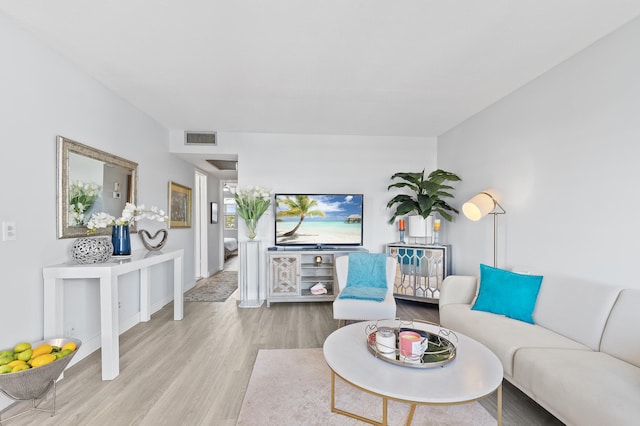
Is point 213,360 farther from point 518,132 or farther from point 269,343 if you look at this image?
point 518,132

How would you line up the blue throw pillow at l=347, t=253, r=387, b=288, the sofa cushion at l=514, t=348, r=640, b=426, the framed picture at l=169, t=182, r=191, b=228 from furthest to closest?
the framed picture at l=169, t=182, r=191, b=228, the blue throw pillow at l=347, t=253, r=387, b=288, the sofa cushion at l=514, t=348, r=640, b=426

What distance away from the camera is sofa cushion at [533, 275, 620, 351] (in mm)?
1891

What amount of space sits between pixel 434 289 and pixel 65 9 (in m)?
4.30

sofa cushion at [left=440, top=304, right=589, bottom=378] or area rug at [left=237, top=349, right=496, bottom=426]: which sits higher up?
sofa cushion at [left=440, top=304, right=589, bottom=378]

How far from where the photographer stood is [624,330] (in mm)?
1739

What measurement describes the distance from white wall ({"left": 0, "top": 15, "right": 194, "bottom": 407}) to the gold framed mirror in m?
0.06

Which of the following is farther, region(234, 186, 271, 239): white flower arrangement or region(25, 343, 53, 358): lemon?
region(234, 186, 271, 239): white flower arrangement

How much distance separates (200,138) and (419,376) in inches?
159

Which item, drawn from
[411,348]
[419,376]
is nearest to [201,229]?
[411,348]

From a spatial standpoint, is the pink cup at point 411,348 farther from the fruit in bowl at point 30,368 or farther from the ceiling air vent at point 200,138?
the ceiling air vent at point 200,138

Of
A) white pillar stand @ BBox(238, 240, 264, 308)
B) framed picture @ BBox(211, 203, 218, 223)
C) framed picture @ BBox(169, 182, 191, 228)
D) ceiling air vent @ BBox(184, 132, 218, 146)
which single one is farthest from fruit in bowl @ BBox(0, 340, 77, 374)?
framed picture @ BBox(211, 203, 218, 223)

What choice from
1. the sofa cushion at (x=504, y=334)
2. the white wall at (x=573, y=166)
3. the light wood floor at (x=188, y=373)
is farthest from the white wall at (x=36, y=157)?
the white wall at (x=573, y=166)

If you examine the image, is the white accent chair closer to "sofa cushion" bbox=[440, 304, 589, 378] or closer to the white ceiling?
"sofa cushion" bbox=[440, 304, 589, 378]

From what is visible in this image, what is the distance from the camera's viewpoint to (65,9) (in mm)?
1803
